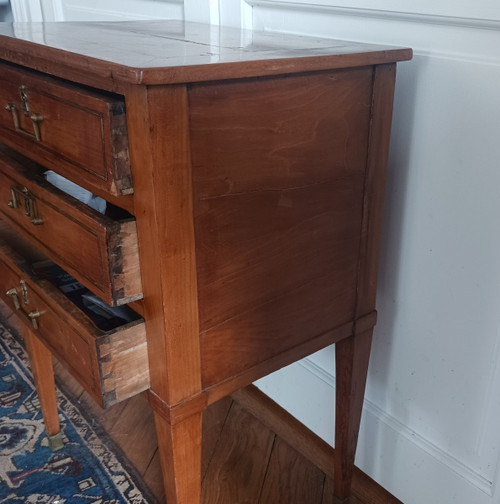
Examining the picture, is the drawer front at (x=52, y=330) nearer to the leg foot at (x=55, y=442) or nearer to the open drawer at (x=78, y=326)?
the open drawer at (x=78, y=326)

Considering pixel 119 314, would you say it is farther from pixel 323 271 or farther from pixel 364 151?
pixel 364 151

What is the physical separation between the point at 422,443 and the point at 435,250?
32 cm

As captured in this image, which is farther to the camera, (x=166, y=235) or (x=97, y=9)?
(x=97, y=9)

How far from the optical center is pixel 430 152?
823mm

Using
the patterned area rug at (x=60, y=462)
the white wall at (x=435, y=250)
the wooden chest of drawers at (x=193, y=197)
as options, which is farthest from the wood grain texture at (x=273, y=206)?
the patterned area rug at (x=60, y=462)

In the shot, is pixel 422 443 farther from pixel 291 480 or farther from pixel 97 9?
pixel 97 9

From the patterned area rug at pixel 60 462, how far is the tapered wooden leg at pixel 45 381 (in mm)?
38

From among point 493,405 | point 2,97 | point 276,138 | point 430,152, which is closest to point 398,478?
point 493,405

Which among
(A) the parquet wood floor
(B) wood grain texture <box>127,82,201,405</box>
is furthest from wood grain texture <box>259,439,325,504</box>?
(B) wood grain texture <box>127,82,201,405</box>

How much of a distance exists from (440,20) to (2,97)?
57 cm

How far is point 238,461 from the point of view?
1.13m

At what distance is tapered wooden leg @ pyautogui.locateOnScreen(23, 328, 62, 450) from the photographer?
3.61 ft

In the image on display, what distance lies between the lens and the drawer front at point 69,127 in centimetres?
58

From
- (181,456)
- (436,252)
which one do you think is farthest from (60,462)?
(436,252)
